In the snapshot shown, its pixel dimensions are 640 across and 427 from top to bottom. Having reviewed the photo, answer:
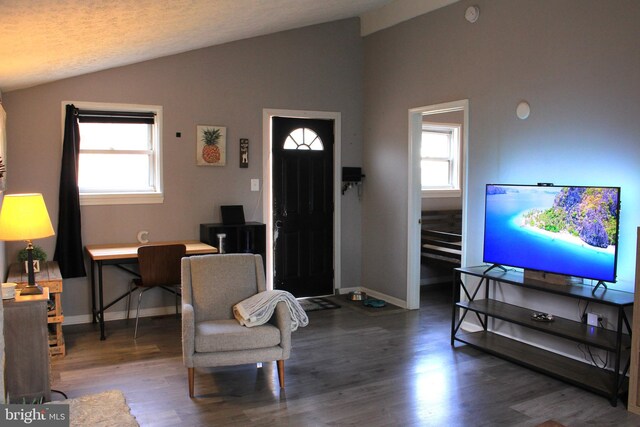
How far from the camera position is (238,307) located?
3867 mm

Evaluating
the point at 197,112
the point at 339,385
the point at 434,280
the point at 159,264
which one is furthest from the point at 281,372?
the point at 434,280

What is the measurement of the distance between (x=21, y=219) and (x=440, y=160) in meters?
5.13

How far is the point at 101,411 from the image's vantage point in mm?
3314

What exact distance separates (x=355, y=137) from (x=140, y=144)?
2.45 metres

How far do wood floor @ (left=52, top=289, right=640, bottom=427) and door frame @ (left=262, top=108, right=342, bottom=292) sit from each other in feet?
4.77

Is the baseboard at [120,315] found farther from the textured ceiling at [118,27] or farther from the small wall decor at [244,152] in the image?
the textured ceiling at [118,27]

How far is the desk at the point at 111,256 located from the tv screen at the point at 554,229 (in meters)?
2.59

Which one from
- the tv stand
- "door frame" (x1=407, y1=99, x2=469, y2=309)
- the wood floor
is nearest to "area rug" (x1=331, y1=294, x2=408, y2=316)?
Answer: "door frame" (x1=407, y1=99, x2=469, y2=309)

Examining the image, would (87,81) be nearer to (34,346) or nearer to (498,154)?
(34,346)

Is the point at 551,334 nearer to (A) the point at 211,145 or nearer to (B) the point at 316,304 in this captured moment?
(B) the point at 316,304

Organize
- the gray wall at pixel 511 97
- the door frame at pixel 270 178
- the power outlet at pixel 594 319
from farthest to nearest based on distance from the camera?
the door frame at pixel 270 178 < the power outlet at pixel 594 319 < the gray wall at pixel 511 97

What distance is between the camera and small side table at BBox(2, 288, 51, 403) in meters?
3.31

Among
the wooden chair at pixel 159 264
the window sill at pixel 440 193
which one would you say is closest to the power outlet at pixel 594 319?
the window sill at pixel 440 193

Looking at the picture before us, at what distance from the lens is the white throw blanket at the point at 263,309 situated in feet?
12.2
